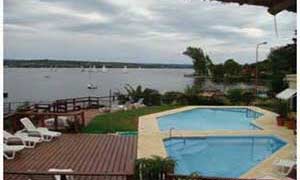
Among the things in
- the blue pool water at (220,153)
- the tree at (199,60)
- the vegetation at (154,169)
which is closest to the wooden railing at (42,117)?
the blue pool water at (220,153)

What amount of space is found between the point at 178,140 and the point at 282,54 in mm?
10978

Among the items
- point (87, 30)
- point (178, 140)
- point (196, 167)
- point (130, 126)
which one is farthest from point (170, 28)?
point (196, 167)

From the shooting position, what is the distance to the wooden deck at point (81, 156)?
6691 millimetres

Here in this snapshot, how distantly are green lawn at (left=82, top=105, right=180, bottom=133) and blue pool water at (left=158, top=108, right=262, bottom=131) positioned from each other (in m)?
0.90

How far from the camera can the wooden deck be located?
6691 millimetres

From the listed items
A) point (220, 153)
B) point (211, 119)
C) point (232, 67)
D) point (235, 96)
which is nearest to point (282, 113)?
point (211, 119)

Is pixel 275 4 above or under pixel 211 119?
above

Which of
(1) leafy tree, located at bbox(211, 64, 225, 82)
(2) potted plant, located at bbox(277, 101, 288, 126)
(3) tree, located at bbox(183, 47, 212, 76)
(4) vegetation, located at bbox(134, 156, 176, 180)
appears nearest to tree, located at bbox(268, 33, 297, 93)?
(2) potted plant, located at bbox(277, 101, 288, 126)

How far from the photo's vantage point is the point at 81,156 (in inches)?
300

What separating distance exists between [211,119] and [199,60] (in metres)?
24.5

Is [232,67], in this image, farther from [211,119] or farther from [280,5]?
[280,5]

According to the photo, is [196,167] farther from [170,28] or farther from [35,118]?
[170,28]

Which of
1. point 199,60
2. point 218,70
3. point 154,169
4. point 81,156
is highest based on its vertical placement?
point 199,60

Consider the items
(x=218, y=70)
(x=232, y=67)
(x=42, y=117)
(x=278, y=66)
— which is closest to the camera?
(x=42, y=117)
